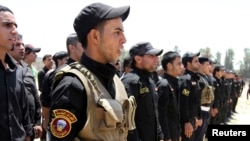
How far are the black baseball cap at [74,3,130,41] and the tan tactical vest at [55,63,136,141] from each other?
0.75 ft

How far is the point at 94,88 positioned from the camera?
77.2 inches

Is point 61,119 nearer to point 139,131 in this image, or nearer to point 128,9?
point 128,9

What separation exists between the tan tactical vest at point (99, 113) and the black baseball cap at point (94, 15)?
23 centimetres

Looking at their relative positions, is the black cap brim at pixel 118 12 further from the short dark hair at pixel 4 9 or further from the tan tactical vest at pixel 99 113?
the short dark hair at pixel 4 9

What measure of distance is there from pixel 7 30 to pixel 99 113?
1.59m

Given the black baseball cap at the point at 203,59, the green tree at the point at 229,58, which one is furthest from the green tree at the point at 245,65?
the black baseball cap at the point at 203,59

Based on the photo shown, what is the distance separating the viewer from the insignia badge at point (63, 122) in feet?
6.07

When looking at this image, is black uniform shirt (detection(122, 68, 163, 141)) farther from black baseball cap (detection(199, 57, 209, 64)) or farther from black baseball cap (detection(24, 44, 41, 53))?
black baseball cap (detection(199, 57, 209, 64))

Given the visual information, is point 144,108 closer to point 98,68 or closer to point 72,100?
point 98,68

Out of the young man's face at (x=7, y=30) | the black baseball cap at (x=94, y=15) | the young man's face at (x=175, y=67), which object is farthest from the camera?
the young man's face at (x=175, y=67)

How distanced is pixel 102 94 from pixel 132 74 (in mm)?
2408

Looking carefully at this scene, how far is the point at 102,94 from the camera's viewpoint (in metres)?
1.99

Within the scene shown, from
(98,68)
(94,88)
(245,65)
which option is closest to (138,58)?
(98,68)

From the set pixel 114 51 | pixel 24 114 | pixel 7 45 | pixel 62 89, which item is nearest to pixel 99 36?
pixel 114 51
